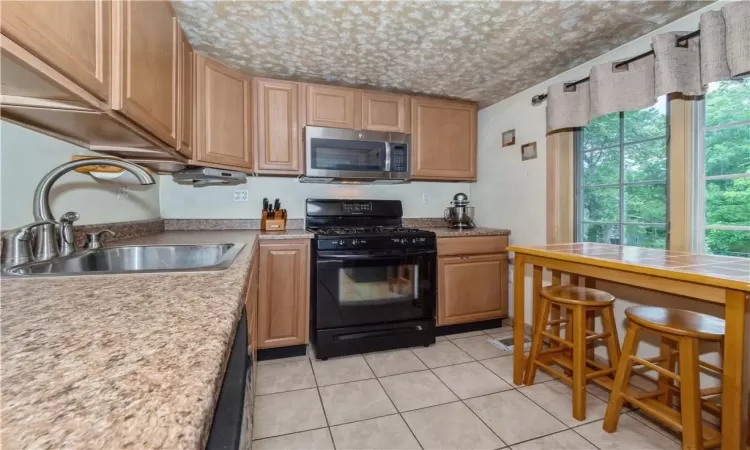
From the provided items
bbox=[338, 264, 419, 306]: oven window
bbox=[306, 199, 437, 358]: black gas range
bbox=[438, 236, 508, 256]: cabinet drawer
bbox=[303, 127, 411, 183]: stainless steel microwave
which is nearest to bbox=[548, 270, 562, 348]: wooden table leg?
bbox=[438, 236, 508, 256]: cabinet drawer

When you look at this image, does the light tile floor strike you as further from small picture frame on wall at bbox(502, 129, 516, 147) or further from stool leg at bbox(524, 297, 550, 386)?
small picture frame on wall at bbox(502, 129, 516, 147)

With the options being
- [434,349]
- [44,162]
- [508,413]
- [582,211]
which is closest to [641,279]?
[508,413]

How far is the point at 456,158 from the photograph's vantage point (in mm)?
2975

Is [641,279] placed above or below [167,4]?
below

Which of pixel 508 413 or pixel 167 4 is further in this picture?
pixel 508 413

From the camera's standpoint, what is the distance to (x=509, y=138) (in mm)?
2824

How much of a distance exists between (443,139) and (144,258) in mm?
2383

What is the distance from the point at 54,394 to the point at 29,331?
28 centimetres

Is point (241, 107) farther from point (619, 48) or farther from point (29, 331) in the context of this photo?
point (619, 48)

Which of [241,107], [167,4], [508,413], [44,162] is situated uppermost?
[167,4]

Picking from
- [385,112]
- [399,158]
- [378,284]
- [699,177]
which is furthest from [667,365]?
[385,112]

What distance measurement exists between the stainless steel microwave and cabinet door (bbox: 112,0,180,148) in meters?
1.03

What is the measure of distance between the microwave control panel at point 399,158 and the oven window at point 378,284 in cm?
82

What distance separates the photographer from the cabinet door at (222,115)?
6.63 ft
